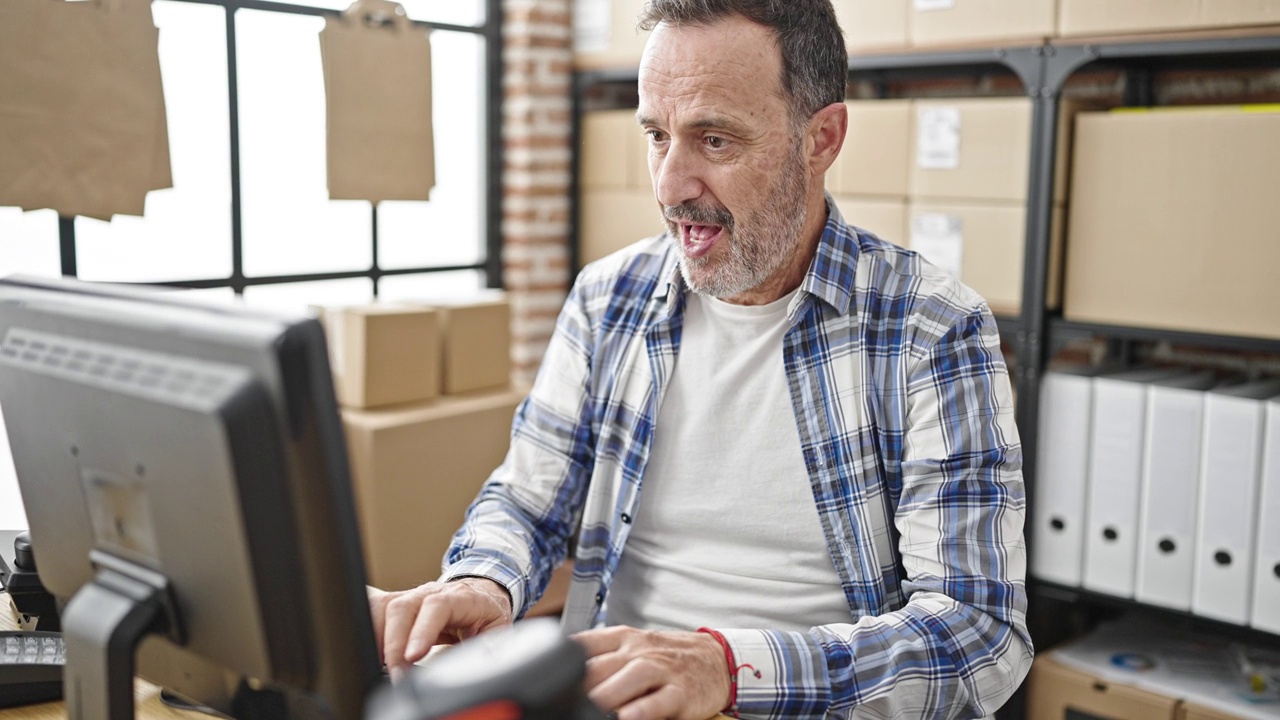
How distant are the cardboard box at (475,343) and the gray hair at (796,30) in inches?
48.1

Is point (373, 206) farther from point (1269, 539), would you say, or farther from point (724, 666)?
point (1269, 539)

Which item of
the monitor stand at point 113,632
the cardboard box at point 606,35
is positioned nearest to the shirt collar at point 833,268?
the monitor stand at point 113,632

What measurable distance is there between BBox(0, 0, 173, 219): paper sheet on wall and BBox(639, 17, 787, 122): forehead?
4.18 ft

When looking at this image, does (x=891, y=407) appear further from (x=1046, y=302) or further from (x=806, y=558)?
(x=1046, y=302)

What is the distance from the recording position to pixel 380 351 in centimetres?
245

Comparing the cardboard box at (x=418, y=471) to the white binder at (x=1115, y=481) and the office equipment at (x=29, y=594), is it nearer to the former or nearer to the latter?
the office equipment at (x=29, y=594)

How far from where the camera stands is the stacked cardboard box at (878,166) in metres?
2.54

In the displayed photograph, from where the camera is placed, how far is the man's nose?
4.84ft

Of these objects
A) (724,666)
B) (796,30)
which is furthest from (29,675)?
(796,30)

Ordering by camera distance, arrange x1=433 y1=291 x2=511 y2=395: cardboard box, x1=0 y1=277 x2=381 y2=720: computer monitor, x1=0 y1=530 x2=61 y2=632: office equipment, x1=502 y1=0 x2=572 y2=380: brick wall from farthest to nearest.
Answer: x1=502 y1=0 x2=572 y2=380: brick wall
x1=433 y1=291 x2=511 y2=395: cardboard box
x1=0 y1=530 x2=61 y2=632: office equipment
x1=0 y1=277 x2=381 y2=720: computer monitor

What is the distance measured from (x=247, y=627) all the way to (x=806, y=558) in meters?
0.88

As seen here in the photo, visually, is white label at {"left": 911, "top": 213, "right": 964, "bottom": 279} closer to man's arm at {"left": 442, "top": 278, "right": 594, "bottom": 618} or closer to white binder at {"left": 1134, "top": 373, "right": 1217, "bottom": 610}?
white binder at {"left": 1134, "top": 373, "right": 1217, "bottom": 610}

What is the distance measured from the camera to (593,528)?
1.60 meters

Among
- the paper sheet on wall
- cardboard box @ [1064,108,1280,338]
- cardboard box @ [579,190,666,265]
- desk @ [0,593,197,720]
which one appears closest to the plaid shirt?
desk @ [0,593,197,720]
